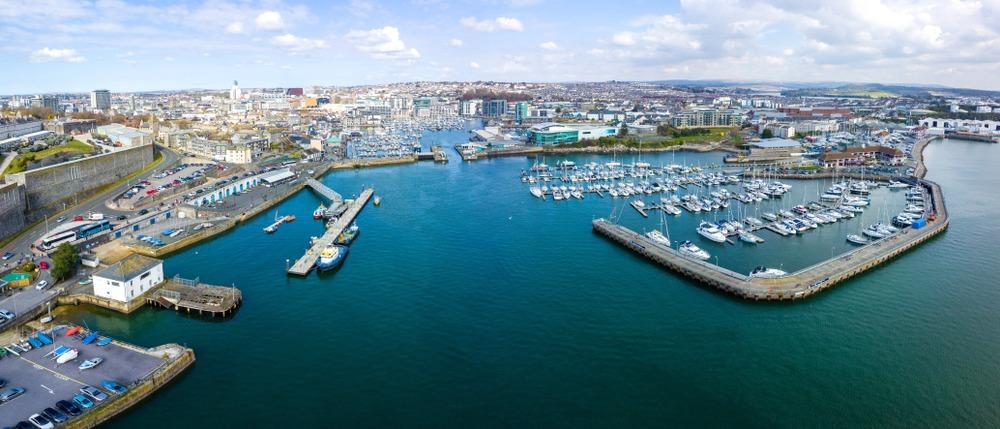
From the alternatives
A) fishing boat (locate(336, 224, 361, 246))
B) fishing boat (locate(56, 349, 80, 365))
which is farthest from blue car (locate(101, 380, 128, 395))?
fishing boat (locate(336, 224, 361, 246))

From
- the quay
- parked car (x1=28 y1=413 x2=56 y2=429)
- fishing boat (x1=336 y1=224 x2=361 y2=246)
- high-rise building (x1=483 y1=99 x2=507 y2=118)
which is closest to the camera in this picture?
parked car (x1=28 y1=413 x2=56 y2=429)

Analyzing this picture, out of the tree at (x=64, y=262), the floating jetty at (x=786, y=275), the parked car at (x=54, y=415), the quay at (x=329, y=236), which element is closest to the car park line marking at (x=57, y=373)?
the parked car at (x=54, y=415)

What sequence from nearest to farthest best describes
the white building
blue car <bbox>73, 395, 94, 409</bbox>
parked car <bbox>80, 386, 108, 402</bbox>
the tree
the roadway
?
blue car <bbox>73, 395, 94, 409</bbox> < parked car <bbox>80, 386, 108, 402</bbox> < the roadway < the white building < the tree

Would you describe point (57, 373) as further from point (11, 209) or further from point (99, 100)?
point (99, 100)

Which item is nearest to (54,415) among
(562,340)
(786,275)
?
(562,340)

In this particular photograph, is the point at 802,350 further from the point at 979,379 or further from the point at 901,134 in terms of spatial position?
the point at 901,134

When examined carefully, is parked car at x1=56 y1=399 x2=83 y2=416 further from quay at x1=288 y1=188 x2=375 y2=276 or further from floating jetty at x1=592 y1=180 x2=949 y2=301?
floating jetty at x1=592 y1=180 x2=949 y2=301
